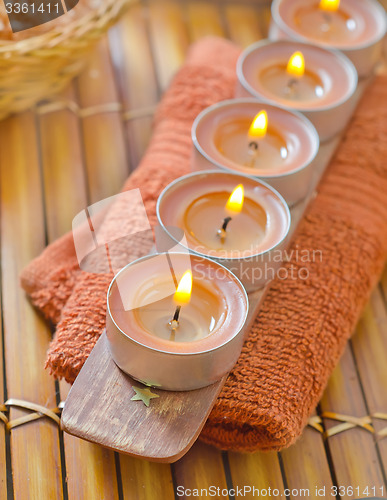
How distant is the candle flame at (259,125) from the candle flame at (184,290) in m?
0.24

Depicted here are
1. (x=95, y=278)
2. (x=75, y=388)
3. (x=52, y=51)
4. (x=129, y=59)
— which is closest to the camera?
(x=75, y=388)

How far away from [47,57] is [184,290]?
39 cm

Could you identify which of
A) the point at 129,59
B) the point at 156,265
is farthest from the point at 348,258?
the point at 129,59

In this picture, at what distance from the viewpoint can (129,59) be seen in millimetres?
1105

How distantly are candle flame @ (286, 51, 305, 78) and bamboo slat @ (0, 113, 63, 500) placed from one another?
0.35 metres

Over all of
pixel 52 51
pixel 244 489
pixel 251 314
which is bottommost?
→ pixel 244 489

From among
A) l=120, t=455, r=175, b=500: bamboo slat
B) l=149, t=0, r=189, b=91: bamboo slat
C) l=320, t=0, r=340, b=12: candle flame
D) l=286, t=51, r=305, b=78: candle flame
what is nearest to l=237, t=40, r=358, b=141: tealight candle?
l=286, t=51, r=305, b=78: candle flame

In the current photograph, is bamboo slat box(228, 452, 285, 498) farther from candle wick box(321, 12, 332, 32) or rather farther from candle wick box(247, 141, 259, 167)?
candle wick box(321, 12, 332, 32)

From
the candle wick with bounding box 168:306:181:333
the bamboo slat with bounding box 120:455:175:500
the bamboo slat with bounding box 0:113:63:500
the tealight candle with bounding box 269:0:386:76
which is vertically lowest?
the bamboo slat with bounding box 120:455:175:500

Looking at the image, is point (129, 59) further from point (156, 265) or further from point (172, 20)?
point (156, 265)

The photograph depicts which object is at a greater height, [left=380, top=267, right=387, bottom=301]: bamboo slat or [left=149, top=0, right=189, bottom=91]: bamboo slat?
[left=149, top=0, right=189, bottom=91]: bamboo slat

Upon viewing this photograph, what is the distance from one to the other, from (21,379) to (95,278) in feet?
0.43

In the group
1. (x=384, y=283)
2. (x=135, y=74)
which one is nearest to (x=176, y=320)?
(x=384, y=283)

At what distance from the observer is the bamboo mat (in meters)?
0.68
